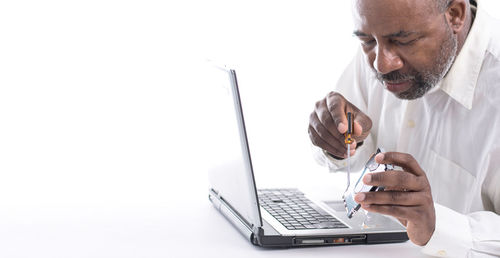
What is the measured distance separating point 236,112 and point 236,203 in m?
0.30

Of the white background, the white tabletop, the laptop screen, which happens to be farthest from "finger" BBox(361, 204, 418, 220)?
the white background

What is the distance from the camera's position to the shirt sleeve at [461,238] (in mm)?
1444

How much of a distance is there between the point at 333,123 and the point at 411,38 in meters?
0.27

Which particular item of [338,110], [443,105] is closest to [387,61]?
[338,110]

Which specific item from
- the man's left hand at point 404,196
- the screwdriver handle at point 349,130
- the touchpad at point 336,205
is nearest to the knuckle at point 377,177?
the man's left hand at point 404,196

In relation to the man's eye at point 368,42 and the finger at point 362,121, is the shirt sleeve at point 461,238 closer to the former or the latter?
the finger at point 362,121

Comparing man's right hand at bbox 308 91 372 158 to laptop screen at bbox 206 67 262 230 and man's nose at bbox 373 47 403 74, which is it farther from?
laptop screen at bbox 206 67 262 230

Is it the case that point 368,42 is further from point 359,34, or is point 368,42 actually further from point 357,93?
point 357,93

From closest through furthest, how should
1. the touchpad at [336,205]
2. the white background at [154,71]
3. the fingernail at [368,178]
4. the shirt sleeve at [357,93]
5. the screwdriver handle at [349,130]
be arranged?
the fingernail at [368,178]
the screwdriver handle at [349,130]
the touchpad at [336,205]
the shirt sleeve at [357,93]
the white background at [154,71]

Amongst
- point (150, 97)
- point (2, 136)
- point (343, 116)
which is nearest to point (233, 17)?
point (150, 97)

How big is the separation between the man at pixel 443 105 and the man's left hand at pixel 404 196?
31 mm

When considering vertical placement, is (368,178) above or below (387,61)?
below

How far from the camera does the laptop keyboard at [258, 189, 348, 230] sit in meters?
1.58

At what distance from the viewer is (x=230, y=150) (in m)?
1.58
